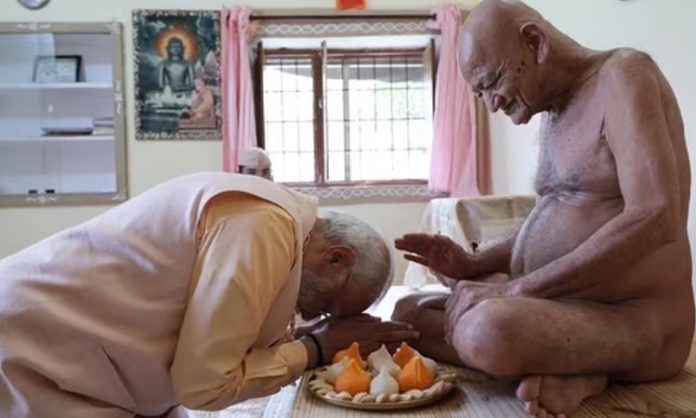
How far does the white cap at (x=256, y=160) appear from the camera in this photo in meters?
3.85

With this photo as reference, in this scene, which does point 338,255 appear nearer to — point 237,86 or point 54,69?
point 237,86

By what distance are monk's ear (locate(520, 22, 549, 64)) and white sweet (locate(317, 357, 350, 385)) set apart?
0.64 m

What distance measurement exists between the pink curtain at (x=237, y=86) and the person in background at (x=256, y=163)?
25 centimetres

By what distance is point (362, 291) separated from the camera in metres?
1.28

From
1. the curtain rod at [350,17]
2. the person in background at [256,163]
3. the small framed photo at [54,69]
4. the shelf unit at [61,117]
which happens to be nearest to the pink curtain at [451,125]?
the curtain rod at [350,17]

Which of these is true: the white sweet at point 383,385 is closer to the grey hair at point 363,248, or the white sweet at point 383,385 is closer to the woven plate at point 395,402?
the woven plate at point 395,402

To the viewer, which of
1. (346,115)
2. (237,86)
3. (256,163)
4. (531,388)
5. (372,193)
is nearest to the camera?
(531,388)

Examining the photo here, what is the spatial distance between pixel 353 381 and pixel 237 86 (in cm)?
334

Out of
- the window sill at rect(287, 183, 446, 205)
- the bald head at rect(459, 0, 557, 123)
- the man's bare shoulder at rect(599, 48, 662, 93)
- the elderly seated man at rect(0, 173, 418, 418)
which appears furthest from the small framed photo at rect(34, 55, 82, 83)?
the man's bare shoulder at rect(599, 48, 662, 93)

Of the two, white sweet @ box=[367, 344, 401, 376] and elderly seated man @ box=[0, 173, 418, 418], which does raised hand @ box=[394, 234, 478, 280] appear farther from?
elderly seated man @ box=[0, 173, 418, 418]

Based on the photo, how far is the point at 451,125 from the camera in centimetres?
426

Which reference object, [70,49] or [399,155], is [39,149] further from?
[399,155]

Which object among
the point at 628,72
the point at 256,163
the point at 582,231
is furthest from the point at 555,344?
the point at 256,163

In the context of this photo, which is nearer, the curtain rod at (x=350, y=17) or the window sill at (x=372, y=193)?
the curtain rod at (x=350, y=17)
